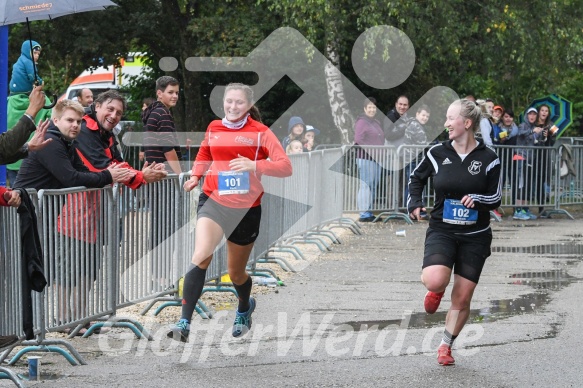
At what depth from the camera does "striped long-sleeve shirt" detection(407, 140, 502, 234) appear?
26.0ft

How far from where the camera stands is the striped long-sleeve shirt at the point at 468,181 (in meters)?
7.91

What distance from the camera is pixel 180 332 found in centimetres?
788

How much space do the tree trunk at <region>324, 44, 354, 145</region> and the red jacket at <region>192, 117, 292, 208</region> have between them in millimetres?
15158

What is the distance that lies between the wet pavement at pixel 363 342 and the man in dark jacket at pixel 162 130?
1.63 metres

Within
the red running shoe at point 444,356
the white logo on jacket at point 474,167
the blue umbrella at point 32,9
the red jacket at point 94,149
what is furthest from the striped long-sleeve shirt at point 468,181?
the blue umbrella at point 32,9

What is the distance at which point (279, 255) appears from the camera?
1437 cm

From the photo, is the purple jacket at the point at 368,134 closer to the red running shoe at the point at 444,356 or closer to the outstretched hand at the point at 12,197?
the red running shoe at the point at 444,356

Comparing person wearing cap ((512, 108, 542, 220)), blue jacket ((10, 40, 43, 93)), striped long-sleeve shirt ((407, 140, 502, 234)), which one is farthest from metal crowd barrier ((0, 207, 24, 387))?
person wearing cap ((512, 108, 542, 220))

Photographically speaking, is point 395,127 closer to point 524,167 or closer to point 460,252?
point 524,167

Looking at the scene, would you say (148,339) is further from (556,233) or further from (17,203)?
(556,233)

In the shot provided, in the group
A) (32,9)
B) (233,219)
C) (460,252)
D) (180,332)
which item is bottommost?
(180,332)

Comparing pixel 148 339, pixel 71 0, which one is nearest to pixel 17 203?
pixel 148 339

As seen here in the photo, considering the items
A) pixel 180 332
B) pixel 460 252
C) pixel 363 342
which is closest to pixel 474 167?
pixel 460 252

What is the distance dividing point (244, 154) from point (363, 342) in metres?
1.66
